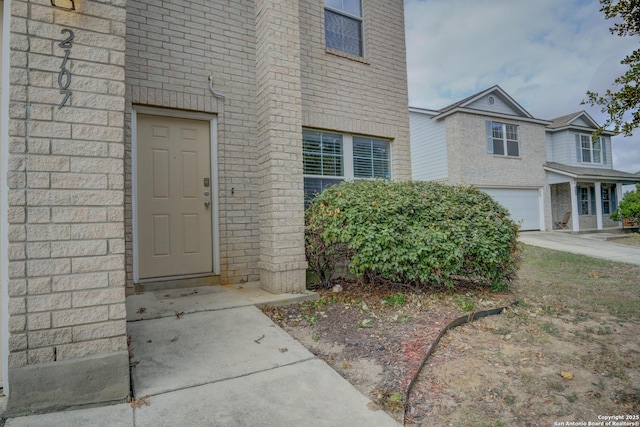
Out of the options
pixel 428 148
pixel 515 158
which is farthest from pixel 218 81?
pixel 515 158

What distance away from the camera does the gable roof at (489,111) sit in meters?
14.5

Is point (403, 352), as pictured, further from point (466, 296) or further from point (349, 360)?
point (466, 296)

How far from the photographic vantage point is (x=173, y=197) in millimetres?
4652

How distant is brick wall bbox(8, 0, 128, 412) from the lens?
1978 millimetres

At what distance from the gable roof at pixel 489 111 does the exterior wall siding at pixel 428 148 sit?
0.70 meters

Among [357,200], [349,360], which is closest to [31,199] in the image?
[349,360]

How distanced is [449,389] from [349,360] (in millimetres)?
781

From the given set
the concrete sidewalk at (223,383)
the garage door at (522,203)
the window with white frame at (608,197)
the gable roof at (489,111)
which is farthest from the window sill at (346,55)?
the window with white frame at (608,197)

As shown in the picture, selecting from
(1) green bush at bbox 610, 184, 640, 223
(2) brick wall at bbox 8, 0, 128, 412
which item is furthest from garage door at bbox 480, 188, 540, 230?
(2) brick wall at bbox 8, 0, 128, 412

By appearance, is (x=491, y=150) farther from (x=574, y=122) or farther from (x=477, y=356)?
(x=477, y=356)

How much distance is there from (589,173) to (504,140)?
4830 mm

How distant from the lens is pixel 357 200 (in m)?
4.54

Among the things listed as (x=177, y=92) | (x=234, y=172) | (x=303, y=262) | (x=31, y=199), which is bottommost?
(x=303, y=262)

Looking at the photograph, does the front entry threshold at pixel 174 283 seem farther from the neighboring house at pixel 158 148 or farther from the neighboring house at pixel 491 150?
the neighboring house at pixel 491 150
